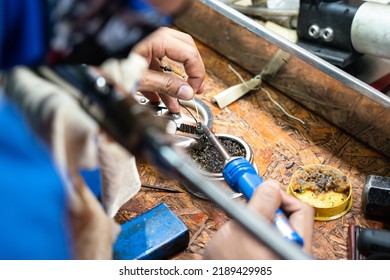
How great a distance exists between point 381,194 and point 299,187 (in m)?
0.18

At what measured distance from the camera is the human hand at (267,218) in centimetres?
72

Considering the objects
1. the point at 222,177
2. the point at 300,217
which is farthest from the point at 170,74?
the point at 300,217

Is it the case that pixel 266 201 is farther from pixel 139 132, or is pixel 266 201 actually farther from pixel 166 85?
pixel 166 85

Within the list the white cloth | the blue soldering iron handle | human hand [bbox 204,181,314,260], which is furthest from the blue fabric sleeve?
the blue soldering iron handle

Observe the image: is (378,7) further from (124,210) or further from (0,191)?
(0,191)

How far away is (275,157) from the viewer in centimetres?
126

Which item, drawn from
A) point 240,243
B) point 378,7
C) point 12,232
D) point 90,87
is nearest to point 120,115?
point 90,87

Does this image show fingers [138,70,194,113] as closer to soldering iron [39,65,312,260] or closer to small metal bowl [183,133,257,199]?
small metal bowl [183,133,257,199]

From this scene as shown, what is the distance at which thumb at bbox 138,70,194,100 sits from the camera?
45.2 inches

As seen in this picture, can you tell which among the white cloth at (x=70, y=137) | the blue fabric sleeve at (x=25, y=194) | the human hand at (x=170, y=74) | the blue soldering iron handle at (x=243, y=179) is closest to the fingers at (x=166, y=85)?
the human hand at (x=170, y=74)

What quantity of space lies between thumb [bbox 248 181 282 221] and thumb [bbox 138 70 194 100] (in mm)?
432

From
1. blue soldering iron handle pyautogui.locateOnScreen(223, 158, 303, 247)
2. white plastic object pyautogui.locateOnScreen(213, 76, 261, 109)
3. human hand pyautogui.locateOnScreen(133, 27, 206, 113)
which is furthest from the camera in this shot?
white plastic object pyautogui.locateOnScreen(213, 76, 261, 109)

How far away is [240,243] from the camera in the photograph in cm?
73

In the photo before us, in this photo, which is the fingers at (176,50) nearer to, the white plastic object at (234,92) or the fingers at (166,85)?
the fingers at (166,85)
